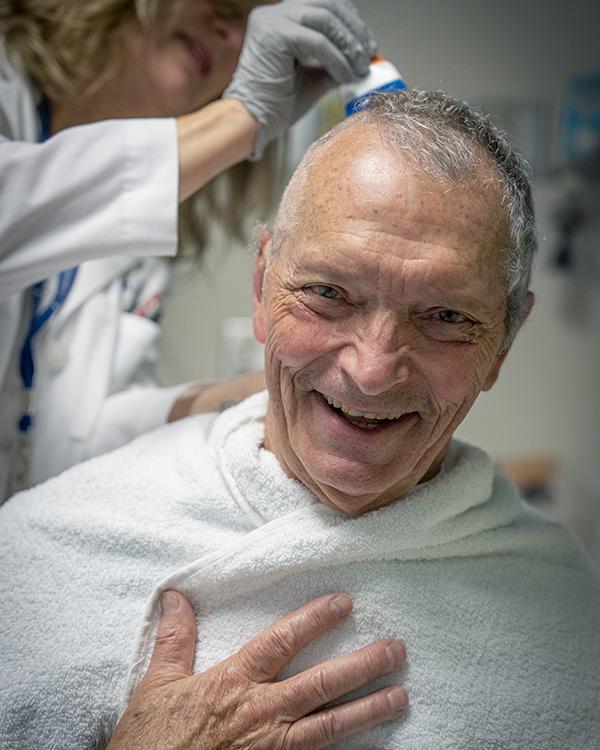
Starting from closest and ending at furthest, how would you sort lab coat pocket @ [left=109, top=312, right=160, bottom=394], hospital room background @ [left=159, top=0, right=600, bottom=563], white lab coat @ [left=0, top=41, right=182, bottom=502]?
white lab coat @ [left=0, top=41, right=182, bottom=502] → lab coat pocket @ [left=109, top=312, right=160, bottom=394] → hospital room background @ [left=159, top=0, right=600, bottom=563]

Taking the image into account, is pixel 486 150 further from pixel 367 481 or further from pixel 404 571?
pixel 404 571

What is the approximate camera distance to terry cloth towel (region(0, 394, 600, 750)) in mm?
930

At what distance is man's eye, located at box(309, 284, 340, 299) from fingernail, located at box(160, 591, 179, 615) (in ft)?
1.39

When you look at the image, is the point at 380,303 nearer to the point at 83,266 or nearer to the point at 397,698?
the point at 397,698

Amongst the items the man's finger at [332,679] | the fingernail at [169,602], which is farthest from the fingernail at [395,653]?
the fingernail at [169,602]

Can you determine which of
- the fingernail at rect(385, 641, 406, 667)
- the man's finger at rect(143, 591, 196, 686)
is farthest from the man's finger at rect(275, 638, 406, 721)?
the man's finger at rect(143, 591, 196, 686)

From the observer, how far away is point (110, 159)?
1187mm

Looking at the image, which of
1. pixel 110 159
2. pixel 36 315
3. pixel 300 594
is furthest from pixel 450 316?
pixel 36 315

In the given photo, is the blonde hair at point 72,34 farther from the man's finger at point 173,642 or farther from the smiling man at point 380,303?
the man's finger at point 173,642

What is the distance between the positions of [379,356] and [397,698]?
1.30ft

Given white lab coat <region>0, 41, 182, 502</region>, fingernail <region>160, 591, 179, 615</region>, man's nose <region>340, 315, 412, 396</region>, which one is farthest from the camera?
white lab coat <region>0, 41, 182, 502</region>

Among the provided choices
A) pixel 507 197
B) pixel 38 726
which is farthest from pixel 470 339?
pixel 38 726

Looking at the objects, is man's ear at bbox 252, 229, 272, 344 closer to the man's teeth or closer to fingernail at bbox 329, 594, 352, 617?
the man's teeth

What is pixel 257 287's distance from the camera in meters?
1.05
